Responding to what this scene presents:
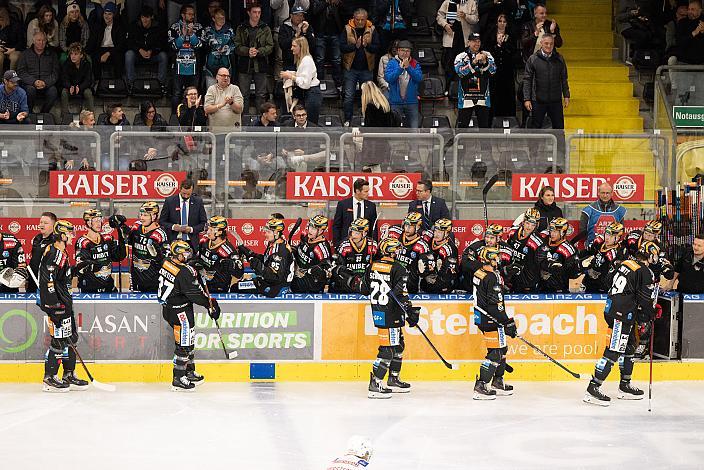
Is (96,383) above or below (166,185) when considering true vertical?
below

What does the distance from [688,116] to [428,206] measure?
3.80 m

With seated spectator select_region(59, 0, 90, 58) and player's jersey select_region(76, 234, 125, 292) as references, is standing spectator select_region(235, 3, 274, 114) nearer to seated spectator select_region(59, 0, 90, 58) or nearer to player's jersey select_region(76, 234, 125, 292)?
seated spectator select_region(59, 0, 90, 58)

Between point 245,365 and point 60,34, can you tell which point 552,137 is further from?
point 60,34

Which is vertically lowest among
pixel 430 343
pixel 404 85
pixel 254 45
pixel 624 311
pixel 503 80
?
pixel 430 343

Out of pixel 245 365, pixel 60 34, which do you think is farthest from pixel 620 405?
pixel 60 34

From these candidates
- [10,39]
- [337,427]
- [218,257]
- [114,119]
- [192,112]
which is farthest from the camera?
[10,39]

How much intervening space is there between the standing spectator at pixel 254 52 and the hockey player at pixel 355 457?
11.0 metres

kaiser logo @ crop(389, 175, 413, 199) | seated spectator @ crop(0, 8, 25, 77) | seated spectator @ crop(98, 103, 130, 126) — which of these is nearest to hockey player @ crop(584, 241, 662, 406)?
kaiser logo @ crop(389, 175, 413, 199)

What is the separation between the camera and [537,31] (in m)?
18.2

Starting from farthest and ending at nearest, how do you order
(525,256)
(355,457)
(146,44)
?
(146,44) < (525,256) < (355,457)

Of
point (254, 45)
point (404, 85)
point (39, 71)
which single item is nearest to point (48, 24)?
point (39, 71)

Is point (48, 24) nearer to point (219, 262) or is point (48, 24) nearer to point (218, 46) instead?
point (218, 46)

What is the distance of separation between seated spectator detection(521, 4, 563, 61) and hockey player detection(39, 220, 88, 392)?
744 centimetres

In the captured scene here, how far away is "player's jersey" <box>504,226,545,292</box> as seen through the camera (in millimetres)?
14828
